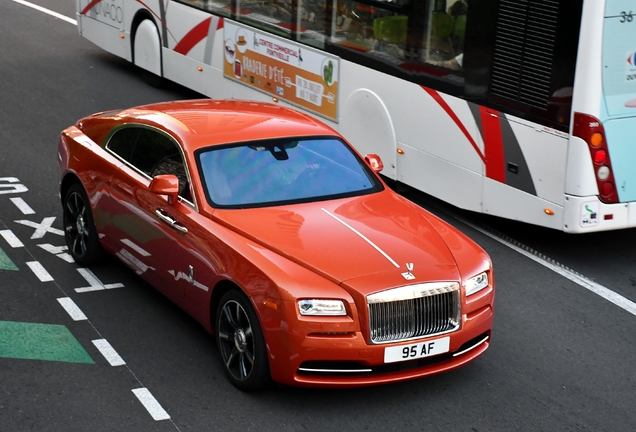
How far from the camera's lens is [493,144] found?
9688 mm

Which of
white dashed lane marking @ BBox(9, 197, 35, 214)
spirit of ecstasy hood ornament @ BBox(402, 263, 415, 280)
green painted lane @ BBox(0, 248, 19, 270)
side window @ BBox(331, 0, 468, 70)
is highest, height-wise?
side window @ BBox(331, 0, 468, 70)

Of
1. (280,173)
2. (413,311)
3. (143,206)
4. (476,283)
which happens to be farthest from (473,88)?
(413,311)

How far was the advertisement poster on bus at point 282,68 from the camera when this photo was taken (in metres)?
12.0

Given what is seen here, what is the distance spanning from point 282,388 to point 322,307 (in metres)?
0.85

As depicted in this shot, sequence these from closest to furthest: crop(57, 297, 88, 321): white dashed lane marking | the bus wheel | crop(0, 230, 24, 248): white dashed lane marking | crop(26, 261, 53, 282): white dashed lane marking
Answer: crop(57, 297, 88, 321): white dashed lane marking < crop(26, 261, 53, 282): white dashed lane marking < crop(0, 230, 24, 248): white dashed lane marking < the bus wheel

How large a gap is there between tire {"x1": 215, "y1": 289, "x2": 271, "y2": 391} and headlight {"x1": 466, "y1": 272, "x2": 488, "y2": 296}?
1400mm

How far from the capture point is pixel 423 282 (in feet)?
20.9

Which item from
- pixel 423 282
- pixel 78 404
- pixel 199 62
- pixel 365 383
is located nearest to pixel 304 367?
pixel 365 383

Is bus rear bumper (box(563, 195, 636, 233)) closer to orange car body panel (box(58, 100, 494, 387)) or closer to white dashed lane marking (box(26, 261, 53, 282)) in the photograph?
orange car body panel (box(58, 100, 494, 387))

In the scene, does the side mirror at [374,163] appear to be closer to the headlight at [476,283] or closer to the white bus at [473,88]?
the headlight at [476,283]

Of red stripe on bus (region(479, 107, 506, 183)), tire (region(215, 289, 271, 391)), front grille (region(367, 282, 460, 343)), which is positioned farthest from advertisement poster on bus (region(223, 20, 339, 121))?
front grille (region(367, 282, 460, 343))

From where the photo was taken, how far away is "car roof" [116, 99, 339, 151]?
Result: 25.1ft

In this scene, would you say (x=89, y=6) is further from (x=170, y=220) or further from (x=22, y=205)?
(x=170, y=220)

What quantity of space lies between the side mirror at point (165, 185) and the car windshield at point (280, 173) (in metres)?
0.22
